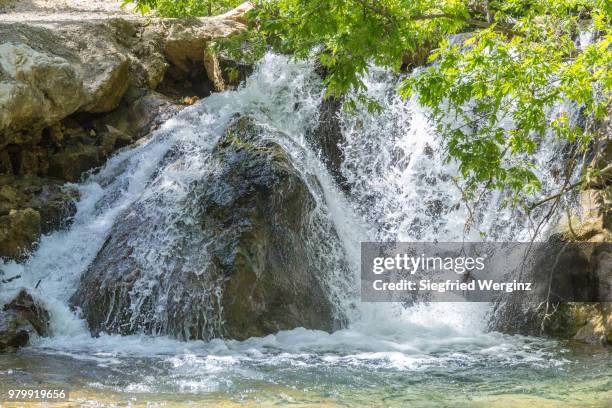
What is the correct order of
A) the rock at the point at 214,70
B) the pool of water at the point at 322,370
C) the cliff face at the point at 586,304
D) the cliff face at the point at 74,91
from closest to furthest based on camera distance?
the pool of water at the point at 322,370, the cliff face at the point at 586,304, the cliff face at the point at 74,91, the rock at the point at 214,70

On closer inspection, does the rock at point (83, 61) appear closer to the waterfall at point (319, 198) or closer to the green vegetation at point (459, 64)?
the waterfall at point (319, 198)

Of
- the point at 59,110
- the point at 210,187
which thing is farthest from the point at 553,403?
the point at 59,110

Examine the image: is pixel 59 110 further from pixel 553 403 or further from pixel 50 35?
pixel 553 403

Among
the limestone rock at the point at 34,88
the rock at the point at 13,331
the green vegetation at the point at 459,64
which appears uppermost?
the limestone rock at the point at 34,88

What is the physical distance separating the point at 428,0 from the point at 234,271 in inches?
146

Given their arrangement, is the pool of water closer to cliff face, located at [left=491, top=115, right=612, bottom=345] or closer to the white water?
the white water

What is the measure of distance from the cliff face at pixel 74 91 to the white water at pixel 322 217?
1.61 feet

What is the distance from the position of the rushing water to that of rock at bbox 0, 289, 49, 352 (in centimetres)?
17

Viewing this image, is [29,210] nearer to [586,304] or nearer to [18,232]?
[18,232]

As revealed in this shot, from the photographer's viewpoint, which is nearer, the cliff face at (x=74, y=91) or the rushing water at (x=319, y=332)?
the rushing water at (x=319, y=332)

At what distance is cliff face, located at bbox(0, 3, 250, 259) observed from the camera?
938cm

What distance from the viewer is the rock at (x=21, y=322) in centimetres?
667

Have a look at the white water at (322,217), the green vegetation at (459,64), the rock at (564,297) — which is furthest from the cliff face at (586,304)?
the green vegetation at (459,64)

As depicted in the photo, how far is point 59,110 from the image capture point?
10.0 meters
